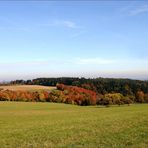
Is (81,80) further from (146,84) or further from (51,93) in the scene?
(51,93)

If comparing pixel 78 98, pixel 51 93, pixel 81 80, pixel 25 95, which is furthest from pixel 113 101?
pixel 81 80

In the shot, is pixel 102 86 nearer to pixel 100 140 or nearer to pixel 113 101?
pixel 113 101

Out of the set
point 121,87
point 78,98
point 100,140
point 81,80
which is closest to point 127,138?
point 100,140

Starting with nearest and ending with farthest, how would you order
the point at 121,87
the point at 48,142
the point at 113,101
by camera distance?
the point at 48,142, the point at 113,101, the point at 121,87

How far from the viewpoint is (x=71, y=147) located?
46.6 ft

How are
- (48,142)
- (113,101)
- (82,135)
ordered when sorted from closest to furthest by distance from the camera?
(48,142)
(82,135)
(113,101)

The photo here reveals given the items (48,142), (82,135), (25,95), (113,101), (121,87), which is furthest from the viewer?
(121,87)

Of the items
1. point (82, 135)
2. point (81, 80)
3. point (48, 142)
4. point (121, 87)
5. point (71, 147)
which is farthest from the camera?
point (81, 80)

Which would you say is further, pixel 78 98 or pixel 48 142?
pixel 78 98

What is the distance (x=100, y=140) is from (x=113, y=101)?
80.4 m

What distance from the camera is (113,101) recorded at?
95.6 meters

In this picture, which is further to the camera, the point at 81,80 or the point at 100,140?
the point at 81,80

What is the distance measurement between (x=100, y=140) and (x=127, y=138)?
4.74ft

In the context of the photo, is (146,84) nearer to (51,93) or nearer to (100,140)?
(51,93)
